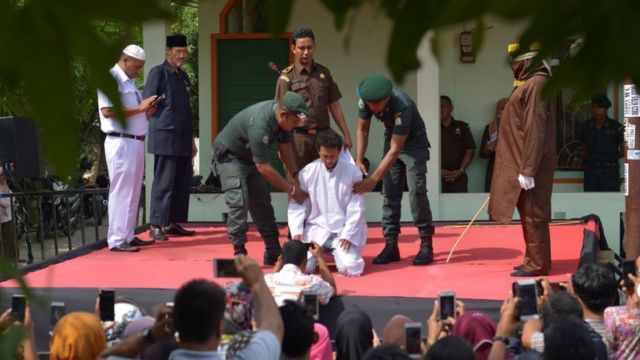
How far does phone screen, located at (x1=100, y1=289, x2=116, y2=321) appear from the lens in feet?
14.6

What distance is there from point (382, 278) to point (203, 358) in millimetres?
3935

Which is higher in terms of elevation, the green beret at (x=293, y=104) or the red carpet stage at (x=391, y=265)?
the green beret at (x=293, y=104)

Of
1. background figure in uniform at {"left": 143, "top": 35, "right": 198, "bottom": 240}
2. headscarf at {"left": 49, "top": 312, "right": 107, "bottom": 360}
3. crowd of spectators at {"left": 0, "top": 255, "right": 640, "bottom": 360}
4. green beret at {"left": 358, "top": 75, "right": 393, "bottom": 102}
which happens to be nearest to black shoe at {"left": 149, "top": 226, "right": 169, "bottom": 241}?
background figure in uniform at {"left": 143, "top": 35, "right": 198, "bottom": 240}

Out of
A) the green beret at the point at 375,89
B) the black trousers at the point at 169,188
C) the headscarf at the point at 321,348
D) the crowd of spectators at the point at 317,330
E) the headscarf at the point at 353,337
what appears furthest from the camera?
the black trousers at the point at 169,188

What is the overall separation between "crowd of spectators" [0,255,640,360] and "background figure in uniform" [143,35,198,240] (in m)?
3.77

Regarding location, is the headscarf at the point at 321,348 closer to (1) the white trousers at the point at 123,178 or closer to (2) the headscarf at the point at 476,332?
(2) the headscarf at the point at 476,332

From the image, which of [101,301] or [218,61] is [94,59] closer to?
[101,301]

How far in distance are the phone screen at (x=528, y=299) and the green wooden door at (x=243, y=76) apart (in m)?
7.27

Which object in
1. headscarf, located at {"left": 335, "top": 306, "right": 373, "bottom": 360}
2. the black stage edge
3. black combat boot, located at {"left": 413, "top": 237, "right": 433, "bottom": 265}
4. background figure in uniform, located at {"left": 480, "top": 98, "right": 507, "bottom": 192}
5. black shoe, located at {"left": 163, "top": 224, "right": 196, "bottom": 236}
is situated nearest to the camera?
headscarf, located at {"left": 335, "top": 306, "right": 373, "bottom": 360}

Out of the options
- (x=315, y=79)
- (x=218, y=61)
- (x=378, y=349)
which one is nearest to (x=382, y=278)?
(x=315, y=79)

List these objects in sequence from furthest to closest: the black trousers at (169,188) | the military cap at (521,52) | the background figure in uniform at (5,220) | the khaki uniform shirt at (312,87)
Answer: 1. the black trousers at (169,188)
2. the background figure in uniform at (5,220)
3. the khaki uniform shirt at (312,87)
4. the military cap at (521,52)

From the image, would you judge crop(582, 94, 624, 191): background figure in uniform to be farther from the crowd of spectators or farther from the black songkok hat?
the crowd of spectators

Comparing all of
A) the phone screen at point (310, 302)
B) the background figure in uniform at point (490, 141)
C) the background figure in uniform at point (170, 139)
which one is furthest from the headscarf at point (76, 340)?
the background figure in uniform at point (490, 141)

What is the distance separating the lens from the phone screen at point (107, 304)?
4.46 m
